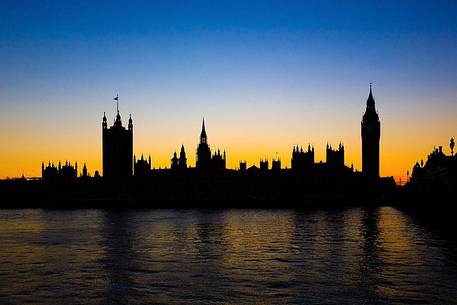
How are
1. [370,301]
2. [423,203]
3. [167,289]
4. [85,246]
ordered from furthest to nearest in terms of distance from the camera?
[423,203], [85,246], [167,289], [370,301]

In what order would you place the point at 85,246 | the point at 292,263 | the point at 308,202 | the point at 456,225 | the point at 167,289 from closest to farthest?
the point at 167,289
the point at 292,263
the point at 85,246
the point at 456,225
the point at 308,202

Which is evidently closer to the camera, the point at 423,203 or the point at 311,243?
the point at 311,243

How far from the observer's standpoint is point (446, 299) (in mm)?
23688

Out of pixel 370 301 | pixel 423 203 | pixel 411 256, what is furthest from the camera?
pixel 423 203

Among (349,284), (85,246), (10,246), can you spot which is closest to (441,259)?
(349,284)

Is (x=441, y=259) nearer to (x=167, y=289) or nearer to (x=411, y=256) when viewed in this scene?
Answer: (x=411, y=256)

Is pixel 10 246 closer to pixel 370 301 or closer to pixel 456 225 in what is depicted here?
pixel 370 301

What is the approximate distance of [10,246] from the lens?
47.9m

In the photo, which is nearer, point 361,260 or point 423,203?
point 361,260

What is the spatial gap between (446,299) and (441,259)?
13.2m

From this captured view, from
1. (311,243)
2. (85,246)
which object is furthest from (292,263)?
(85,246)

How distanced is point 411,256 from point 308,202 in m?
144

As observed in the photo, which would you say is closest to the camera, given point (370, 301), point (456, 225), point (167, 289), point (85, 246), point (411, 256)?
point (370, 301)

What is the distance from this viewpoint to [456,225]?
6525 centimetres
